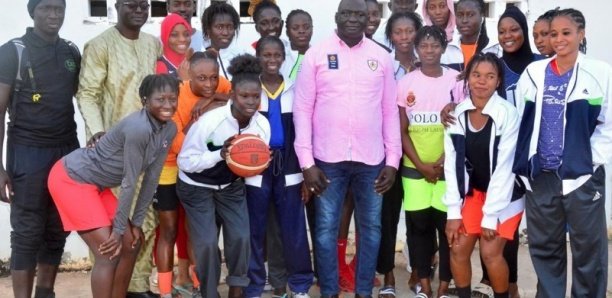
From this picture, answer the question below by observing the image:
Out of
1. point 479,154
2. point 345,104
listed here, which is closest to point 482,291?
point 479,154

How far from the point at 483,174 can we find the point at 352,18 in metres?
1.27

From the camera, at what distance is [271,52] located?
4836mm

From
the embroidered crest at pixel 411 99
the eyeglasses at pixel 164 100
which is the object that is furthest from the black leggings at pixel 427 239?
the eyeglasses at pixel 164 100

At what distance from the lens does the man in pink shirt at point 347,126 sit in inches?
190

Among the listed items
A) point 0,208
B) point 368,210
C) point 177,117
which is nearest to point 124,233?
point 177,117

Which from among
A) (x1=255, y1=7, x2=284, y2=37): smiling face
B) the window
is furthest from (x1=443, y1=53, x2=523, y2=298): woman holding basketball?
the window

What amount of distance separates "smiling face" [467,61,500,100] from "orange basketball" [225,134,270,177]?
4.32ft

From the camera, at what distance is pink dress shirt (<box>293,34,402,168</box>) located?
15.8 feet

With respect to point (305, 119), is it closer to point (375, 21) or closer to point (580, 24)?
point (375, 21)

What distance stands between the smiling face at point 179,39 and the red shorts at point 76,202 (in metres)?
1.19

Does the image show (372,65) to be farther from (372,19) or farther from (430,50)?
(372,19)

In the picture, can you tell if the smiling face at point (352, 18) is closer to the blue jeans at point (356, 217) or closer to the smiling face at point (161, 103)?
the blue jeans at point (356, 217)

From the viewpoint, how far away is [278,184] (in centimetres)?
498

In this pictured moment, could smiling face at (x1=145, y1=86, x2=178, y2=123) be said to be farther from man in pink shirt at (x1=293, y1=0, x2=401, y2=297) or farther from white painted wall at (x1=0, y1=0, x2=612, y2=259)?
white painted wall at (x1=0, y1=0, x2=612, y2=259)
